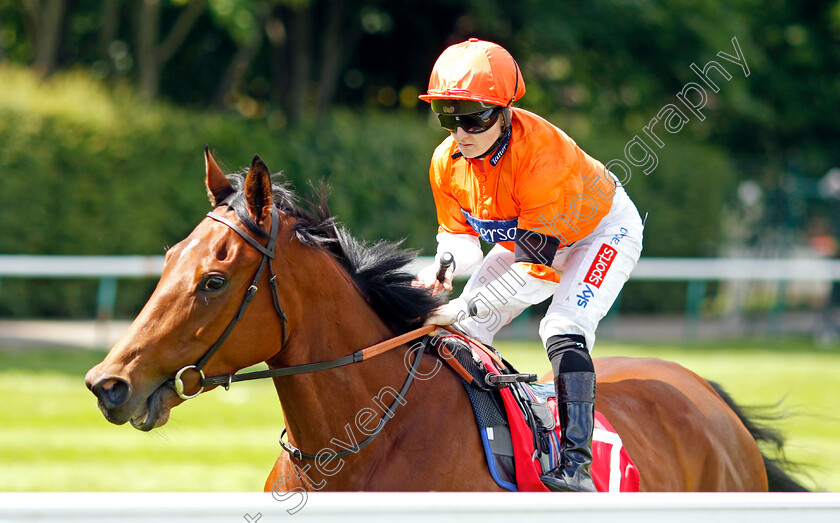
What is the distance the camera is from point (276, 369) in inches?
96.2

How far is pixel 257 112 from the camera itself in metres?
16.1

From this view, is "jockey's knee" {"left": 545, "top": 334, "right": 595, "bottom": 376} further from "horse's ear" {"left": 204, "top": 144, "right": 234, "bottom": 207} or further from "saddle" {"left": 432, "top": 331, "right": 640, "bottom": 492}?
"horse's ear" {"left": 204, "top": 144, "right": 234, "bottom": 207}

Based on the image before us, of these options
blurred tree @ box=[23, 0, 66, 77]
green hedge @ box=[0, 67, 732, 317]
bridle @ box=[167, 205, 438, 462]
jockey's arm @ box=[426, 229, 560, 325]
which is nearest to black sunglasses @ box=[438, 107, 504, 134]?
jockey's arm @ box=[426, 229, 560, 325]

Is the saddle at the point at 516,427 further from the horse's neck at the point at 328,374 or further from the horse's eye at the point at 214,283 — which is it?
the horse's eye at the point at 214,283

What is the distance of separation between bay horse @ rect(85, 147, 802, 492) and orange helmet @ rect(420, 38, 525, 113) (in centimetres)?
54

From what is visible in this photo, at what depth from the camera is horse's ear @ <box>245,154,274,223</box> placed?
94.0 inches

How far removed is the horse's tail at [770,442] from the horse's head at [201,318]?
7.55 ft

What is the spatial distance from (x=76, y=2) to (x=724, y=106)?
1170 cm

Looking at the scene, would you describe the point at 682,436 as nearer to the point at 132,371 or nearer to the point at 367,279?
the point at 367,279

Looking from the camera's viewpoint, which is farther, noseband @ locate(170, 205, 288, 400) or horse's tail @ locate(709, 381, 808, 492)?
horse's tail @ locate(709, 381, 808, 492)

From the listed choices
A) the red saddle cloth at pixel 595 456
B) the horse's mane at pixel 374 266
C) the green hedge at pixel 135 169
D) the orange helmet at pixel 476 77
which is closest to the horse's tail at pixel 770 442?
the red saddle cloth at pixel 595 456

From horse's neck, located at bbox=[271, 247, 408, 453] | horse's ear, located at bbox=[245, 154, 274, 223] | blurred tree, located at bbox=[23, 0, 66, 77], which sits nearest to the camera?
horse's ear, located at bbox=[245, 154, 274, 223]

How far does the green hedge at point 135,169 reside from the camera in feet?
34.8

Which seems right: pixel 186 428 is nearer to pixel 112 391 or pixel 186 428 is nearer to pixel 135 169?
pixel 112 391
